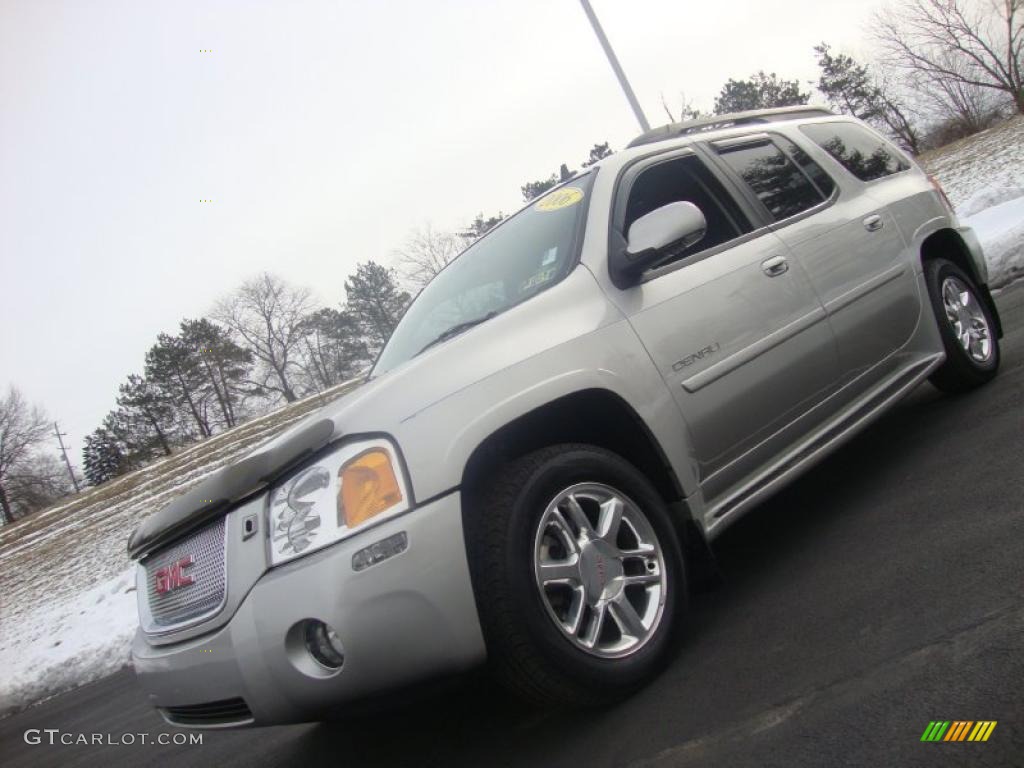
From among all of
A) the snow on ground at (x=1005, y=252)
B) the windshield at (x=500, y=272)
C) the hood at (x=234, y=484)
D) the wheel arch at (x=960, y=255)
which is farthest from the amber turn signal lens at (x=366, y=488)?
the snow on ground at (x=1005, y=252)

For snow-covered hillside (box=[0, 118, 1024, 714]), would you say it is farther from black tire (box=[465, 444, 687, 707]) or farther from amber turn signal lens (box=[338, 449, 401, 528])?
black tire (box=[465, 444, 687, 707])

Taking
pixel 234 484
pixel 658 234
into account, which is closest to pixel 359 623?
pixel 234 484

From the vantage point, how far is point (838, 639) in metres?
2.35

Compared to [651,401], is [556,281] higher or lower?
higher

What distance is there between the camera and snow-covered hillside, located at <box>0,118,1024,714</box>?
287 inches

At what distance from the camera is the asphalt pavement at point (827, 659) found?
1897 mm

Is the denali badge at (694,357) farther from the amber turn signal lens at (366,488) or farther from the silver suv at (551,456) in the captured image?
the amber turn signal lens at (366,488)

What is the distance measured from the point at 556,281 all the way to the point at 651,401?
Result: 1.96 ft

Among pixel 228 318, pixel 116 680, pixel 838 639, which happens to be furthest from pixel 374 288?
pixel 838 639

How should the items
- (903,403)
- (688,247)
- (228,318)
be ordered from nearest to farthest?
(688,247) → (903,403) → (228,318)

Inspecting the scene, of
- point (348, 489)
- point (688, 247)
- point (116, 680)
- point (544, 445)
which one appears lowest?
point (116, 680)

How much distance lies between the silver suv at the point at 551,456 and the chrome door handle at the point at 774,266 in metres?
0.01

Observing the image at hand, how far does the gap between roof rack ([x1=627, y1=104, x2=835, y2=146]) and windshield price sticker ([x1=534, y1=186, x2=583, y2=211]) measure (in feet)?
1.83

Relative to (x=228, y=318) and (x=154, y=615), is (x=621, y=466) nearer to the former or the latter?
(x=154, y=615)
